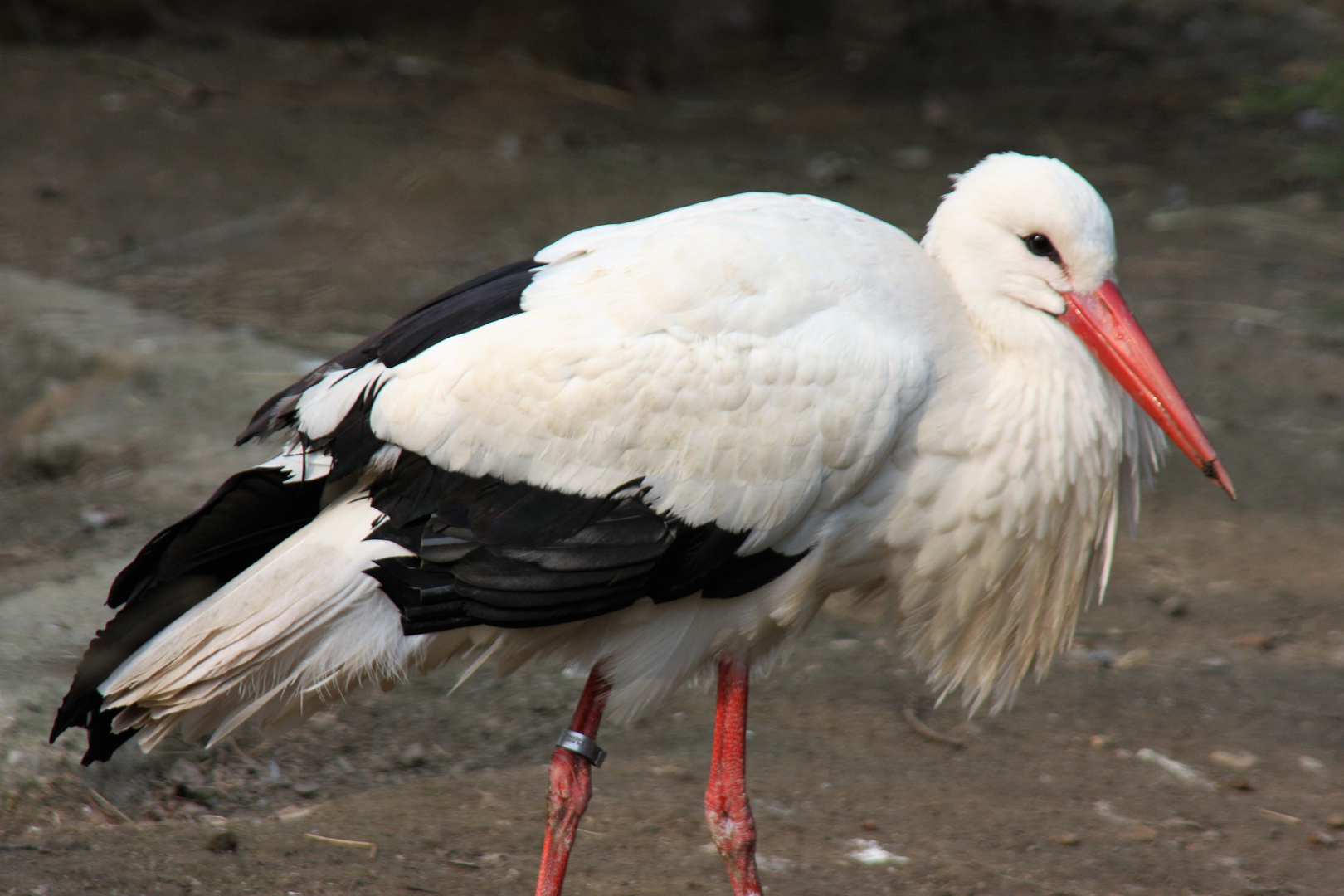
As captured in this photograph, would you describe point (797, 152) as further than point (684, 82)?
No

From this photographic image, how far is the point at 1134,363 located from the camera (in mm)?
2604

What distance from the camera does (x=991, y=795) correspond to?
343cm

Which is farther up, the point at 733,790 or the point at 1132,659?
the point at 1132,659

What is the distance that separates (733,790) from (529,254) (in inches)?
154

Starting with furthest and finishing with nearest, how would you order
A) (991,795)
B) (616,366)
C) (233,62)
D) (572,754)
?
(233,62) → (991,795) → (572,754) → (616,366)

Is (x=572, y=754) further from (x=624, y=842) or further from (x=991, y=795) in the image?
(x=991, y=795)

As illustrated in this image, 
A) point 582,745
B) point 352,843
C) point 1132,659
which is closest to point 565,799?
point 582,745

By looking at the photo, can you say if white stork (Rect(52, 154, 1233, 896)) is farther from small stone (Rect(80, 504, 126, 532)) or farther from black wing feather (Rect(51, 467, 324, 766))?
small stone (Rect(80, 504, 126, 532))

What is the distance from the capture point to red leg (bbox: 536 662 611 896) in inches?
112

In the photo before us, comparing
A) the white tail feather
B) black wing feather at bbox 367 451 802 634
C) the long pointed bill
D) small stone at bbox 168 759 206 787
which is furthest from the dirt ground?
the long pointed bill

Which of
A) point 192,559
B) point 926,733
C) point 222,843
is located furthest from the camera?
point 926,733

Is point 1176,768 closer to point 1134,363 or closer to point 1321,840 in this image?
point 1321,840

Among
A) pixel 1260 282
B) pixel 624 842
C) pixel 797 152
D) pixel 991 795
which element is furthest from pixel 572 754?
pixel 797 152

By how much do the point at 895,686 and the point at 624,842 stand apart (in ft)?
3.36
